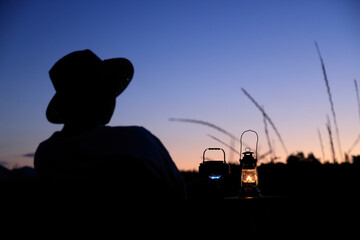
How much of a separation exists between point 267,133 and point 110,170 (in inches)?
76.4

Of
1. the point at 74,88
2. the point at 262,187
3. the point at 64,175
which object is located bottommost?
the point at 262,187

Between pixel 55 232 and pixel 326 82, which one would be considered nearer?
pixel 55 232

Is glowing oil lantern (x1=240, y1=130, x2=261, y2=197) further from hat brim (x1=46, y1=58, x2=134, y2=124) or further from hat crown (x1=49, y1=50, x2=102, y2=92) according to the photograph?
hat crown (x1=49, y1=50, x2=102, y2=92)

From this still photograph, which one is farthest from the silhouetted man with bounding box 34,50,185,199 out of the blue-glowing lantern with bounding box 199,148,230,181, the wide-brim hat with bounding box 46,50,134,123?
the blue-glowing lantern with bounding box 199,148,230,181

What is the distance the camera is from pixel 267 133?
2.89 metres

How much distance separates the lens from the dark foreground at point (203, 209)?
1.28 meters

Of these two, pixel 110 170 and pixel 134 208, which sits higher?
pixel 110 170

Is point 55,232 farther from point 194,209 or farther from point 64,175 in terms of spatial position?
point 194,209

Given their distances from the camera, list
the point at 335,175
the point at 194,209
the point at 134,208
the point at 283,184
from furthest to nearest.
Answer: the point at 283,184, the point at 335,175, the point at 194,209, the point at 134,208

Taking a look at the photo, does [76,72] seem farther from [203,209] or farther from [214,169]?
[214,169]

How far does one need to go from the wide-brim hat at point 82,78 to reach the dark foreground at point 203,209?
19.4 inches

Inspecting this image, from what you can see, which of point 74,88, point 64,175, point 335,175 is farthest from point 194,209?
point 335,175

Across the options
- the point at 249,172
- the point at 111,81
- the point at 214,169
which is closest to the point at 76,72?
the point at 111,81

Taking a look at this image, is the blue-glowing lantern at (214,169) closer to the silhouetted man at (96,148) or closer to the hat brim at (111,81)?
the hat brim at (111,81)
